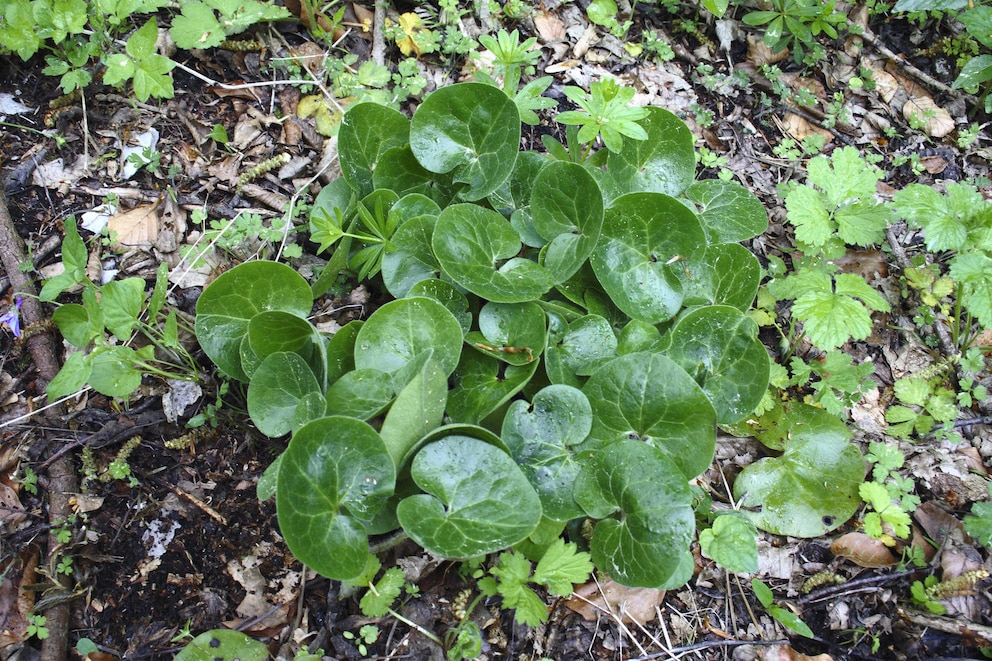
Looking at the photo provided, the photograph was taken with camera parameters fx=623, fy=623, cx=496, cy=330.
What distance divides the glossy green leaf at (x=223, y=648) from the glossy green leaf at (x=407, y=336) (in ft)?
3.12

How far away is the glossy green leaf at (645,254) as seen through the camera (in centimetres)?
215

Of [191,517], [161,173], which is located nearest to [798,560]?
[191,517]

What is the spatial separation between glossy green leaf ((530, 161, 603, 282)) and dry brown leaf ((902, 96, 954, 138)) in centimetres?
250

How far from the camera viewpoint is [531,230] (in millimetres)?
2307

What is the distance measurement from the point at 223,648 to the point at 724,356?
1894 mm

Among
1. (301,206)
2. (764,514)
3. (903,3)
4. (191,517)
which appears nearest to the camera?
(191,517)

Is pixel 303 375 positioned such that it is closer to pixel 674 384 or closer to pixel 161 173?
pixel 674 384

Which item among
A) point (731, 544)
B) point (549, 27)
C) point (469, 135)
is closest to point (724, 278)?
point (731, 544)

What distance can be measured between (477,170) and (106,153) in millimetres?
1726

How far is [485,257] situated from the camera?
2172 mm

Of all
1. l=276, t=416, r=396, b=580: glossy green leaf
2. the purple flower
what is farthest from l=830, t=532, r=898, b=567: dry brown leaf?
the purple flower

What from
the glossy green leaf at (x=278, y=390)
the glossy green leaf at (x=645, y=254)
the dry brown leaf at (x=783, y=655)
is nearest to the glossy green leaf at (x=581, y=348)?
the glossy green leaf at (x=645, y=254)

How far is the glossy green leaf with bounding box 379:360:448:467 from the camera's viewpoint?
1.77 m

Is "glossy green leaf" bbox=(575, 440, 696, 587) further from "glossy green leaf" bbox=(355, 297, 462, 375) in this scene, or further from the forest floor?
"glossy green leaf" bbox=(355, 297, 462, 375)
